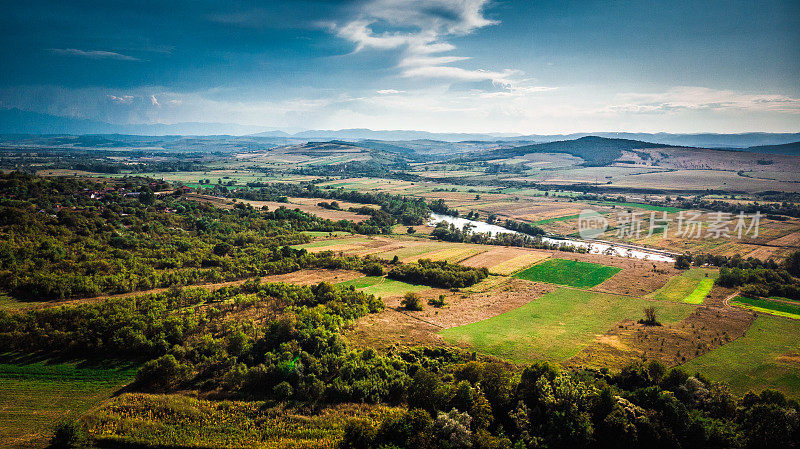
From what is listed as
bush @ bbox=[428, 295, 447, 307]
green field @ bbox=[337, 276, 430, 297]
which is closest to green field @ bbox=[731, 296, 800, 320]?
bush @ bbox=[428, 295, 447, 307]

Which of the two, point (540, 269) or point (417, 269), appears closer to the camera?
point (417, 269)

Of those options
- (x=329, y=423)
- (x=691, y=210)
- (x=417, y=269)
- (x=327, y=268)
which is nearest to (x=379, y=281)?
(x=417, y=269)

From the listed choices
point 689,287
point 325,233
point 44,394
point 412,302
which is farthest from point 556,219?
point 44,394

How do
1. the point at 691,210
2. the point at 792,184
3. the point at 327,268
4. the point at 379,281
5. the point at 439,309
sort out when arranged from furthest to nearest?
the point at 792,184 < the point at 691,210 < the point at 327,268 < the point at 379,281 < the point at 439,309

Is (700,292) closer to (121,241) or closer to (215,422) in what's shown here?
(215,422)

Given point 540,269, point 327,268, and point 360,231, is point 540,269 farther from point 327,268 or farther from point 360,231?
point 360,231

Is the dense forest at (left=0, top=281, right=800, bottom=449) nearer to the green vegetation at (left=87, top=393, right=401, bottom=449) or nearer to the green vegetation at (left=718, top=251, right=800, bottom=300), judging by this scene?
the green vegetation at (left=87, top=393, right=401, bottom=449)

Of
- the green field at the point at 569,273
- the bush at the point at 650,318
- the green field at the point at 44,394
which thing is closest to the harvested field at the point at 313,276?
the green field at the point at 44,394
